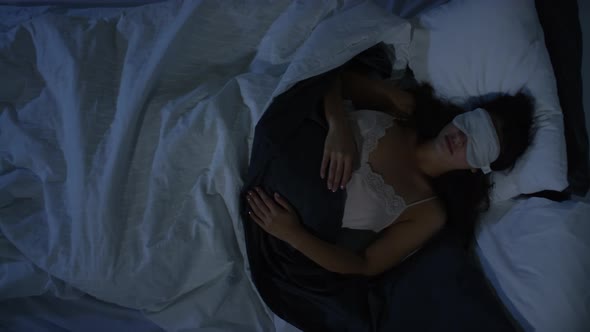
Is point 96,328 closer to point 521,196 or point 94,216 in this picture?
point 94,216

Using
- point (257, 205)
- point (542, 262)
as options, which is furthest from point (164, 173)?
point (542, 262)

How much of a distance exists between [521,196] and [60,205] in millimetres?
1083

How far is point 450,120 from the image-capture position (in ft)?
3.26

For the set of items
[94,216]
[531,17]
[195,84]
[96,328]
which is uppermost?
[531,17]

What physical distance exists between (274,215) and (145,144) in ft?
1.11

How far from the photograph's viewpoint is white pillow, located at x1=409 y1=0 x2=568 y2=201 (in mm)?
886

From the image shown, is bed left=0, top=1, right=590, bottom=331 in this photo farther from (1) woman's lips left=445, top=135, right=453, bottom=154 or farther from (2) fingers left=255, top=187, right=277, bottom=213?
(1) woman's lips left=445, top=135, right=453, bottom=154

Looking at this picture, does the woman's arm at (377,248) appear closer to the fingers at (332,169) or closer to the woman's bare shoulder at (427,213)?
the woman's bare shoulder at (427,213)

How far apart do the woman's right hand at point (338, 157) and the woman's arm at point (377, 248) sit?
0.14 metres

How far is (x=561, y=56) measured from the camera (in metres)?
0.93

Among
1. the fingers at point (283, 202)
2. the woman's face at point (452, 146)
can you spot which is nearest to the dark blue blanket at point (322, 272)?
the fingers at point (283, 202)

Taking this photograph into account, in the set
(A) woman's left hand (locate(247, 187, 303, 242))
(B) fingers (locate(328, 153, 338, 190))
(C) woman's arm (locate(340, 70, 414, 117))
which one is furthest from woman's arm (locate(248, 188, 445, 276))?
(C) woman's arm (locate(340, 70, 414, 117))

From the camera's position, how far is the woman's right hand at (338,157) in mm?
884

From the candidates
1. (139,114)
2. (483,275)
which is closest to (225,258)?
(139,114)
